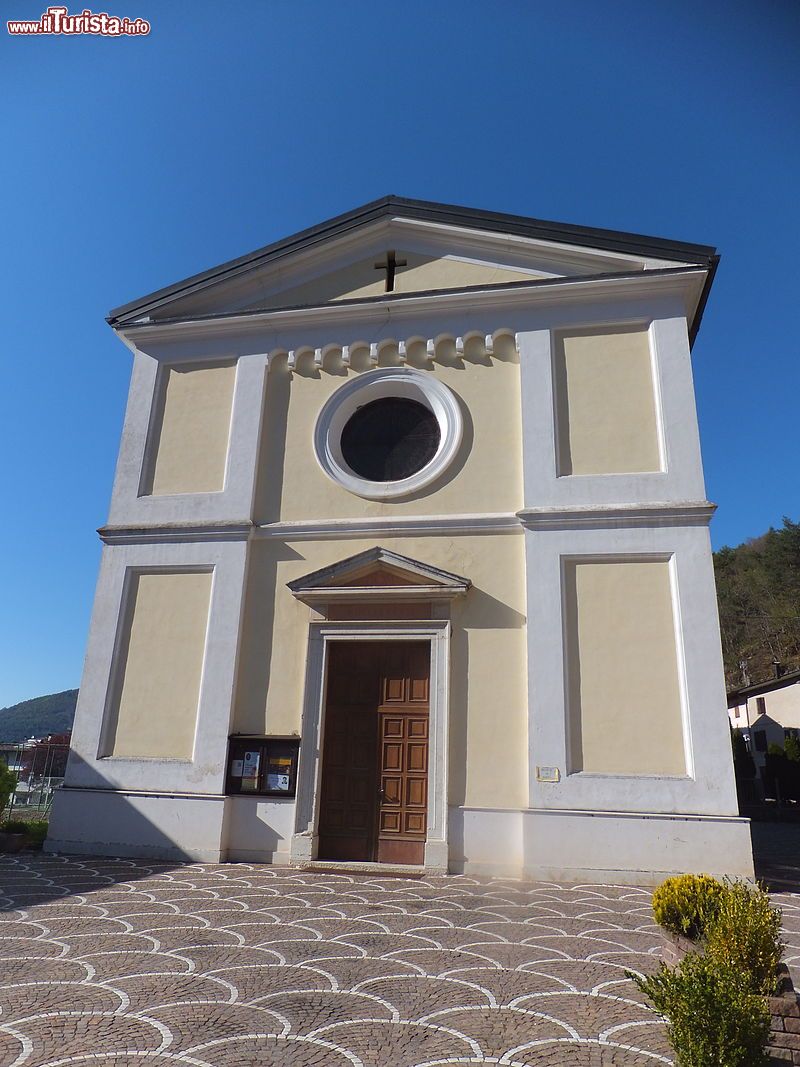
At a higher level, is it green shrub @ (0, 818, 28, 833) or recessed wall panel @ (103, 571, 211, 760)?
recessed wall panel @ (103, 571, 211, 760)

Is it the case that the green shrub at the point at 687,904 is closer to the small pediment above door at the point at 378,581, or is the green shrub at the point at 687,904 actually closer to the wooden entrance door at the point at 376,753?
the wooden entrance door at the point at 376,753

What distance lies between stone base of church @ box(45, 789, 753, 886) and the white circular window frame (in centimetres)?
457

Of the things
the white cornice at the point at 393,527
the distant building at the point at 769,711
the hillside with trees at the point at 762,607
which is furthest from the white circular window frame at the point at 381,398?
the hillside with trees at the point at 762,607

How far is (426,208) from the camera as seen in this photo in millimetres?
11656

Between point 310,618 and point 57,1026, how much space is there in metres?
6.63

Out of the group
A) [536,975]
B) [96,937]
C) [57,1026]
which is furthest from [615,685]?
[57,1026]

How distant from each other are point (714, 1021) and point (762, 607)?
46665mm

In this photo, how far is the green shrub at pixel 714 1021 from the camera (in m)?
2.68

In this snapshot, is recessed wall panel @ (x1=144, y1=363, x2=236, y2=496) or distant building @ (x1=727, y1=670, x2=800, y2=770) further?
distant building @ (x1=727, y1=670, x2=800, y2=770)

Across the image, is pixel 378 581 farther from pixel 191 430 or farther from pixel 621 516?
pixel 191 430

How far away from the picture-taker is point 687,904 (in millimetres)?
4383

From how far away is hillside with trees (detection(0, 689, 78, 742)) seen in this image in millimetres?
105938

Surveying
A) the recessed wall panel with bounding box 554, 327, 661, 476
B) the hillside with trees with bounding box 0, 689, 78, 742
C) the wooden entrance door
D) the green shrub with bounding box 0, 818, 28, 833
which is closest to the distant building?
the recessed wall panel with bounding box 554, 327, 661, 476

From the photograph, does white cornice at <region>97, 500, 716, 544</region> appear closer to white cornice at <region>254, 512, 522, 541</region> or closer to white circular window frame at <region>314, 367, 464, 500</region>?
white cornice at <region>254, 512, 522, 541</region>
